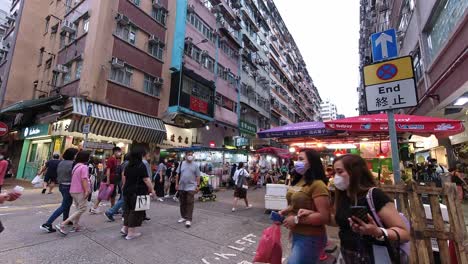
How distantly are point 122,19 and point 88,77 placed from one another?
455 cm

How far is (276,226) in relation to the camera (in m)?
2.79

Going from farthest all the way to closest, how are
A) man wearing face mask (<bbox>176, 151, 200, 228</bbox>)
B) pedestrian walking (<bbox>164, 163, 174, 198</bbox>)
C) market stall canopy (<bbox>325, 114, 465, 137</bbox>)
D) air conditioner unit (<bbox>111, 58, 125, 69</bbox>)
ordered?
1. air conditioner unit (<bbox>111, 58, 125, 69</bbox>)
2. pedestrian walking (<bbox>164, 163, 174, 198</bbox>)
3. man wearing face mask (<bbox>176, 151, 200, 228</bbox>)
4. market stall canopy (<bbox>325, 114, 465, 137</bbox>)

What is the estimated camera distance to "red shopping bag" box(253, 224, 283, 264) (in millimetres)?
2693

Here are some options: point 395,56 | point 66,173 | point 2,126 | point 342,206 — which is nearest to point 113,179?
point 66,173

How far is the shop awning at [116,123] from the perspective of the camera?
13055 mm

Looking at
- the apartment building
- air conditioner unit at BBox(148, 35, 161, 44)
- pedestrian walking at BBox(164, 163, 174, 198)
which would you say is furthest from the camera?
air conditioner unit at BBox(148, 35, 161, 44)

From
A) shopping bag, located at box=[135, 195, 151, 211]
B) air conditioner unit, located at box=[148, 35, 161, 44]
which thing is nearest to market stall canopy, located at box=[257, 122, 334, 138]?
shopping bag, located at box=[135, 195, 151, 211]

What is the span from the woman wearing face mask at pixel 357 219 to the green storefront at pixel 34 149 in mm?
17386

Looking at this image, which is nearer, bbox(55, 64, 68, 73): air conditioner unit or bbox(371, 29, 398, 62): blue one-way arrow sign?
bbox(371, 29, 398, 62): blue one-way arrow sign

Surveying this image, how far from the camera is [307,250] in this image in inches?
101

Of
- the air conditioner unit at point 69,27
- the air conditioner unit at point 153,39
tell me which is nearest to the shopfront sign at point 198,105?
the air conditioner unit at point 153,39

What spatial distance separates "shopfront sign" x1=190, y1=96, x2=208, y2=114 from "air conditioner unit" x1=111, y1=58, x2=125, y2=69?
217 inches

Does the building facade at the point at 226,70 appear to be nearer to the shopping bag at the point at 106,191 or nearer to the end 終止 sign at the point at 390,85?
the shopping bag at the point at 106,191

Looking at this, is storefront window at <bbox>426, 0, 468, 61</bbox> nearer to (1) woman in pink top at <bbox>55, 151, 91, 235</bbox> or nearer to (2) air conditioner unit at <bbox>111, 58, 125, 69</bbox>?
(1) woman in pink top at <bbox>55, 151, 91, 235</bbox>
